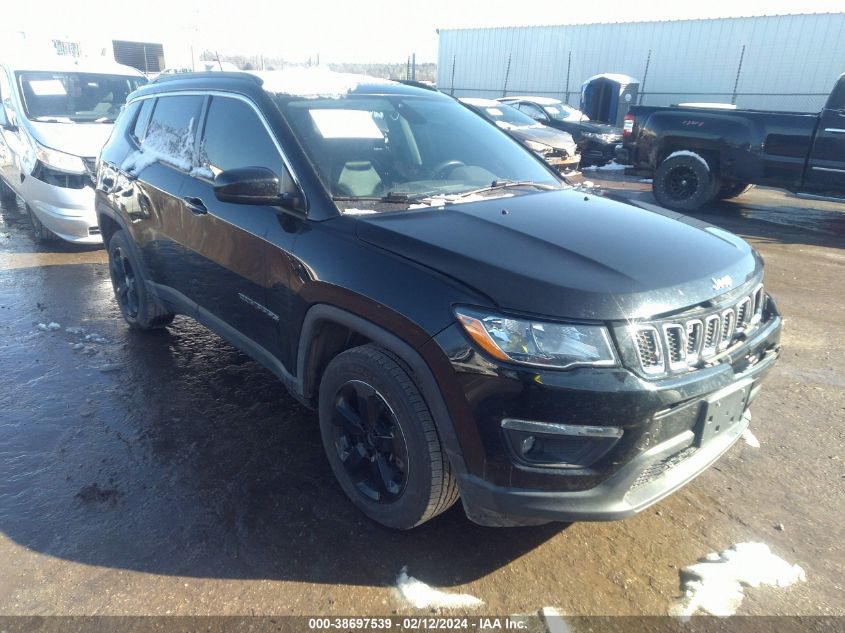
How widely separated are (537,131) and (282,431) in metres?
10.6

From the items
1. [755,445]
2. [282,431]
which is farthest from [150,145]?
[755,445]

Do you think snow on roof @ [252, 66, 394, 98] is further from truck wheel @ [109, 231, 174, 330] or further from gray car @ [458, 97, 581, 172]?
gray car @ [458, 97, 581, 172]

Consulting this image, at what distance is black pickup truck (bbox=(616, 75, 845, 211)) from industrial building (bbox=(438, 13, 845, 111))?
44.1 ft

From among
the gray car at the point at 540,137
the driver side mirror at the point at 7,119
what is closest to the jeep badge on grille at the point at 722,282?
the driver side mirror at the point at 7,119

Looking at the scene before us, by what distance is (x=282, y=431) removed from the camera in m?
3.48

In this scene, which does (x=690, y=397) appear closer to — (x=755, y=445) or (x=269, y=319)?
(x=755, y=445)

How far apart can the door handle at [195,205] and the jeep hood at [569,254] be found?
1.29m

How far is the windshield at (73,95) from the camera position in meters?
7.50

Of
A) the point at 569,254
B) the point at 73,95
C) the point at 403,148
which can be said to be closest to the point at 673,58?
the point at 73,95

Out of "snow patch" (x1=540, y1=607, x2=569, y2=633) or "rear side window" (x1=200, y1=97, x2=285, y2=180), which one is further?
"rear side window" (x1=200, y1=97, x2=285, y2=180)

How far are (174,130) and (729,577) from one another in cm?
392

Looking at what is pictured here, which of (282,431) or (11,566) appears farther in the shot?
(282,431)

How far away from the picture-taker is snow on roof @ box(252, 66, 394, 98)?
3.19m

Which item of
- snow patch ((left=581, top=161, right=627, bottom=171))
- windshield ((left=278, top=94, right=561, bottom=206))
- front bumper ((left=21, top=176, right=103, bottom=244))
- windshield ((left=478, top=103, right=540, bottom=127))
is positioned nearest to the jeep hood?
windshield ((left=278, top=94, right=561, bottom=206))
